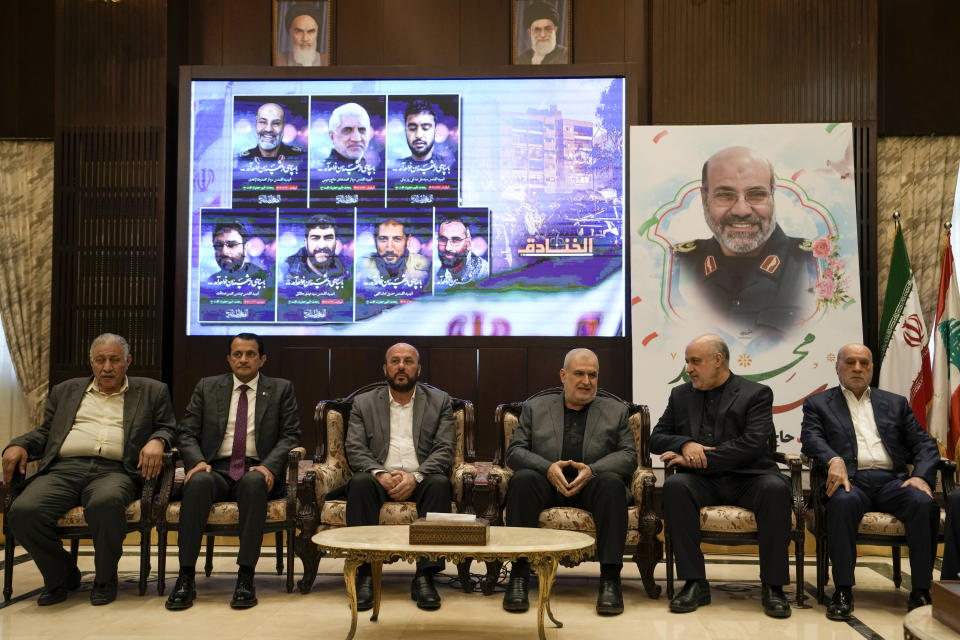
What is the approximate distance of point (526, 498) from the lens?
176 inches

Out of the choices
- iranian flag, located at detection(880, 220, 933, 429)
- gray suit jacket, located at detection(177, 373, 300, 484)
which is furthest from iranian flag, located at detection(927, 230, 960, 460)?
gray suit jacket, located at detection(177, 373, 300, 484)

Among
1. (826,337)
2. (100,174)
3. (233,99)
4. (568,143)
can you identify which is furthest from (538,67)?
(100,174)

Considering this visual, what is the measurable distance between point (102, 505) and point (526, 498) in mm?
1955

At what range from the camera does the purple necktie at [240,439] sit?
4720 mm

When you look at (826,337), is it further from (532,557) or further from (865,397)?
(532,557)

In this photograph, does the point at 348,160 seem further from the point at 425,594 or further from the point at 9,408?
the point at 425,594

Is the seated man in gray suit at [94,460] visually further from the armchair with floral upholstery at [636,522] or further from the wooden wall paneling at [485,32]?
the wooden wall paneling at [485,32]

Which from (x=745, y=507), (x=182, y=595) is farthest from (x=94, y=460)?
(x=745, y=507)

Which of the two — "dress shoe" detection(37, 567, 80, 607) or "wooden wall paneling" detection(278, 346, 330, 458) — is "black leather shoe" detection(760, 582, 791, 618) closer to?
"dress shoe" detection(37, 567, 80, 607)

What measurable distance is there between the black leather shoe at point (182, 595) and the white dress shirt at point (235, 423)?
0.71 metres

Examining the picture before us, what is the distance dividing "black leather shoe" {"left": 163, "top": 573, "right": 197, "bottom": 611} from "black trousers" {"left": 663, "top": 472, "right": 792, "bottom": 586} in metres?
2.22

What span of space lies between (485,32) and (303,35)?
4.88 ft

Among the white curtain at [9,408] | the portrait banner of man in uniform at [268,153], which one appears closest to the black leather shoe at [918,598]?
the portrait banner of man in uniform at [268,153]

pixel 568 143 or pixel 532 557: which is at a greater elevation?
pixel 568 143
